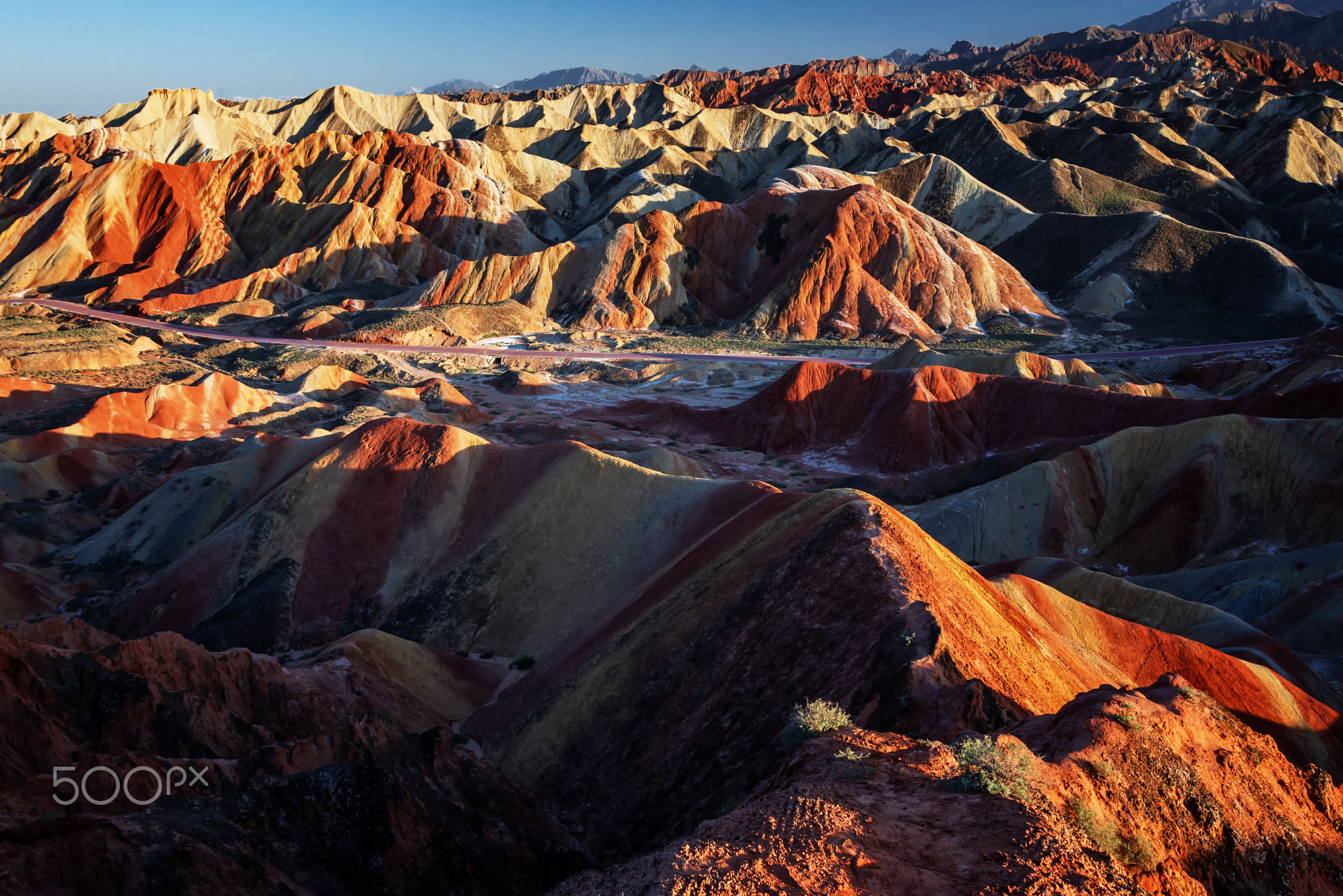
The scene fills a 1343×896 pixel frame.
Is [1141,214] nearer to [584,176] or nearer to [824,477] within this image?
[824,477]

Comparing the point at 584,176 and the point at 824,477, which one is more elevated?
the point at 584,176

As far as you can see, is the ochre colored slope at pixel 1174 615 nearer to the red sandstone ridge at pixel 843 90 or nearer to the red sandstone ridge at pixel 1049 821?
the red sandstone ridge at pixel 1049 821

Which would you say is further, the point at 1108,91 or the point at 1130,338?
the point at 1108,91

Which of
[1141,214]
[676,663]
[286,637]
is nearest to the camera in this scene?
[676,663]

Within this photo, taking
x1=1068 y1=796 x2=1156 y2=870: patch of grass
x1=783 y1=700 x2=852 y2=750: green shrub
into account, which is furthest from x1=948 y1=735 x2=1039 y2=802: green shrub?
x1=783 y1=700 x2=852 y2=750: green shrub

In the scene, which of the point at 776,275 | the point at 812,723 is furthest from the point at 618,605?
the point at 776,275

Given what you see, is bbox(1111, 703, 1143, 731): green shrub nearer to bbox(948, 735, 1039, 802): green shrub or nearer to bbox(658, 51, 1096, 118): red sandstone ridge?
bbox(948, 735, 1039, 802): green shrub

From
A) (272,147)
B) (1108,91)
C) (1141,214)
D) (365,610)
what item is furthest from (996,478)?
(1108,91)
